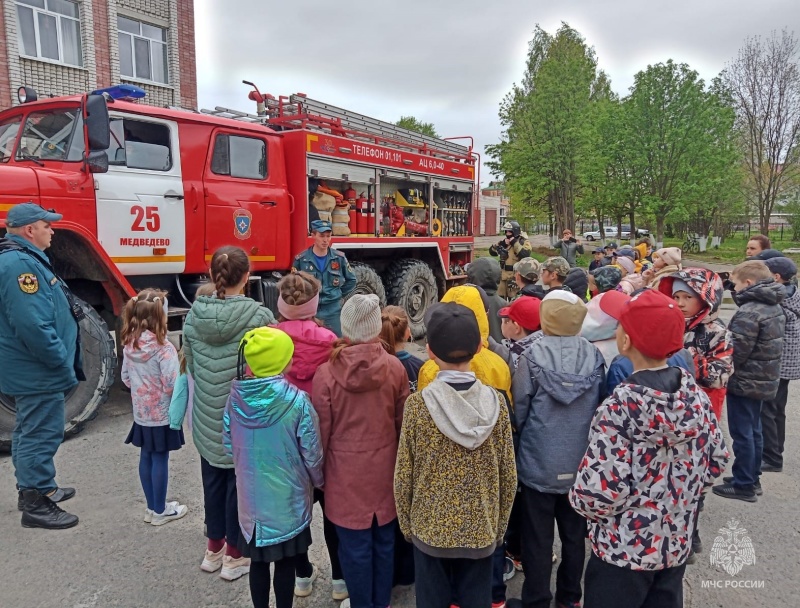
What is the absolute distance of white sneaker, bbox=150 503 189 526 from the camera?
3.38m

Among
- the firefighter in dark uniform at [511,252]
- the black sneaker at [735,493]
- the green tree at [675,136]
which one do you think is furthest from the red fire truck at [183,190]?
the green tree at [675,136]

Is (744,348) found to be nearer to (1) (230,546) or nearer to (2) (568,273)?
(2) (568,273)

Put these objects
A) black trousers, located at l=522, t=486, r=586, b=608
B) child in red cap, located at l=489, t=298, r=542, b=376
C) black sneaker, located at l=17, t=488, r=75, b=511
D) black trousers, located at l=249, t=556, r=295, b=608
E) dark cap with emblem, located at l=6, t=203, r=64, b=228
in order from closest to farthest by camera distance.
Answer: black trousers, located at l=249, t=556, r=295, b=608
black trousers, located at l=522, t=486, r=586, b=608
child in red cap, located at l=489, t=298, r=542, b=376
dark cap with emblem, located at l=6, t=203, r=64, b=228
black sneaker, located at l=17, t=488, r=75, b=511

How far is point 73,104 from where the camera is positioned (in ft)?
16.0

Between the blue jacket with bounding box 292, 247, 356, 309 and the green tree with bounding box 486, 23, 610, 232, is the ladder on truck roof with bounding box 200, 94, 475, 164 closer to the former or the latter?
the blue jacket with bounding box 292, 247, 356, 309

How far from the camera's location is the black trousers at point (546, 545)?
249 centimetres

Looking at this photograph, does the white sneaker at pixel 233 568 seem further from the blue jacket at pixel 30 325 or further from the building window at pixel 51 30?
the building window at pixel 51 30

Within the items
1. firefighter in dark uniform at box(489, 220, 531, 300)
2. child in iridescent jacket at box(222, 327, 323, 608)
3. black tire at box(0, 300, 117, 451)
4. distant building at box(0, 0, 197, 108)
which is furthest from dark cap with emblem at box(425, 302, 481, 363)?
distant building at box(0, 0, 197, 108)

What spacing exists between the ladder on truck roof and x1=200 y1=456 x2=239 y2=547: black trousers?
185 inches

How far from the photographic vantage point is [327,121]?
22.5 feet

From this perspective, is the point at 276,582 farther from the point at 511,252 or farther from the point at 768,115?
the point at 768,115

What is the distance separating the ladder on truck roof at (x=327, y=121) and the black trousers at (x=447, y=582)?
548 cm

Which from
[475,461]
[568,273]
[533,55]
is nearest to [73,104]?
[568,273]

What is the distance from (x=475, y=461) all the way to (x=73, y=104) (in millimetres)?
4782
